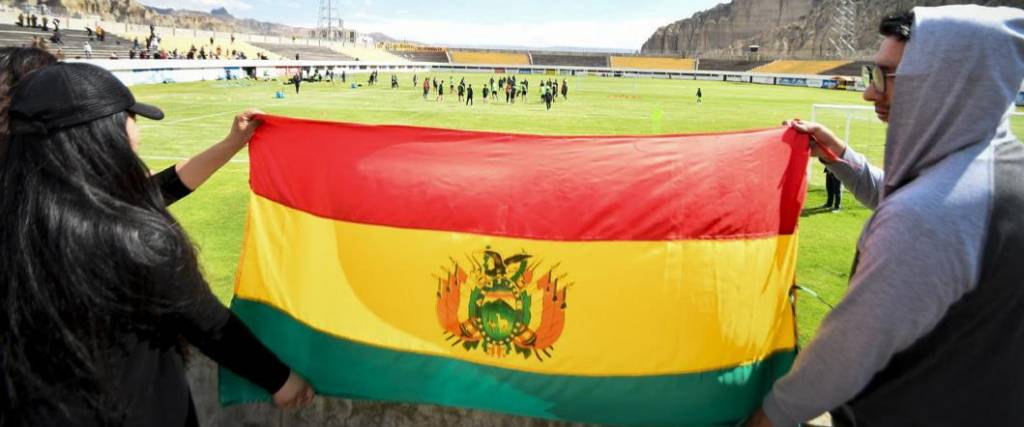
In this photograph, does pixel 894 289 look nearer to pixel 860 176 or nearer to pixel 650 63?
pixel 860 176

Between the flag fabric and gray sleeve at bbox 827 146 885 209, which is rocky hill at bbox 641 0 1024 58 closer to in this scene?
gray sleeve at bbox 827 146 885 209

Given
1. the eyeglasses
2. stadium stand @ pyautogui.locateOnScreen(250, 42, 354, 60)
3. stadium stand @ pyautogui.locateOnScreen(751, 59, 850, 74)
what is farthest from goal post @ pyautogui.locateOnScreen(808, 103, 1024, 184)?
stadium stand @ pyautogui.locateOnScreen(250, 42, 354, 60)

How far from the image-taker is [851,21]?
10456 centimetres

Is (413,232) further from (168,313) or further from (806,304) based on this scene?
(806,304)

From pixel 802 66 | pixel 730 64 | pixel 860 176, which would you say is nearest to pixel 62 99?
pixel 860 176

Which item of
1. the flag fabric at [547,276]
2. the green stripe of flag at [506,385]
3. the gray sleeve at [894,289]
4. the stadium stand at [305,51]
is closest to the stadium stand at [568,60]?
the stadium stand at [305,51]

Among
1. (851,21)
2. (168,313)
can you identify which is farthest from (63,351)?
(851,21)

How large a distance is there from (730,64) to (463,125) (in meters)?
101

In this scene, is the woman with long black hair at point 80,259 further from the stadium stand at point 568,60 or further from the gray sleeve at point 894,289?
the stadium stand at point 568,60

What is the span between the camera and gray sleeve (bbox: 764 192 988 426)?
1.43m

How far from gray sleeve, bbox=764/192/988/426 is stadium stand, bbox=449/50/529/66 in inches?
5065

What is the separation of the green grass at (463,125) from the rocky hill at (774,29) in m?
57.5

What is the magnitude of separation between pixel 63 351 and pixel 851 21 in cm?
12343

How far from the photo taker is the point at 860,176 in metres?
2.74
